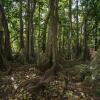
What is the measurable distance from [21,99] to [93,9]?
35.4ft

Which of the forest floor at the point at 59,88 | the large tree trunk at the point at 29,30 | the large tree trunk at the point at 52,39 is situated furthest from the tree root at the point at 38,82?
the large tree trunk at the point at 29,30

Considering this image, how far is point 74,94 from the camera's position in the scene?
7.25 meters

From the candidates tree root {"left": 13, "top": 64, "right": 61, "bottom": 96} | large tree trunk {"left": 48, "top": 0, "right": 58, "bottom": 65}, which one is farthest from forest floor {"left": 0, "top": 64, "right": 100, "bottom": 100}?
large tree trunk {"left": 48, "top": 0, "right": 58, "bottom": 65}

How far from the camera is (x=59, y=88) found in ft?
24.7

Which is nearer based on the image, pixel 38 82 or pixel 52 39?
pixel 38 82

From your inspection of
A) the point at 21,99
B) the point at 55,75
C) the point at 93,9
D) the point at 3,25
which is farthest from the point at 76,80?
the point at 93,9

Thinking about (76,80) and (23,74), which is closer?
(76,80)

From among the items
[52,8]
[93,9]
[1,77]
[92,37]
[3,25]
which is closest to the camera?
[1,77]

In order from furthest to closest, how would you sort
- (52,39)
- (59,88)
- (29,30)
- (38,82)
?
(29,30), (52,39), (38,82), (59,88)

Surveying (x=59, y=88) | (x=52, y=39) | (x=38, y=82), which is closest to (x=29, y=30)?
(x=52, y=39)

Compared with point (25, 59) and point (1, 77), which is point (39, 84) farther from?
point (25, 59)

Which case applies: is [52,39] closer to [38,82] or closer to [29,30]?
[38,82]

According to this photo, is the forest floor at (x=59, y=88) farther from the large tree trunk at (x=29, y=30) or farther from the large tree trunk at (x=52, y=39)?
the large tree trunk at (x=29, y=30)

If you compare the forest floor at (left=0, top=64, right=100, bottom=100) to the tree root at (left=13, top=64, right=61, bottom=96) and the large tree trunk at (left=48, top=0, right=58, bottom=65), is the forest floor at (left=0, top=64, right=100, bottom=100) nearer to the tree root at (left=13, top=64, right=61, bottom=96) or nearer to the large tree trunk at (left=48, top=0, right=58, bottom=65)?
the tree root at (left=13, top=64, right=61, bottom=96)
